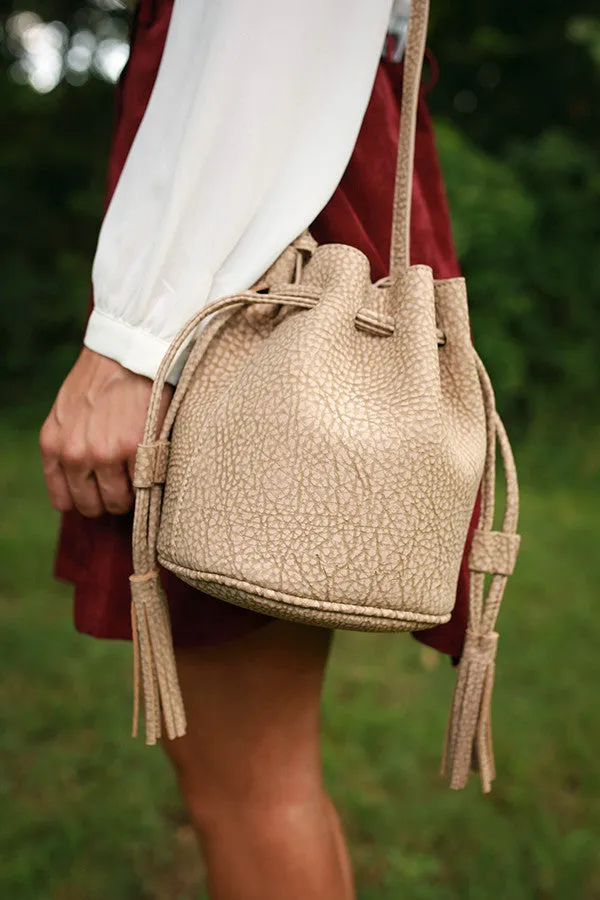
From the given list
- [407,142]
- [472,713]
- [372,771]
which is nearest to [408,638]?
[372,771]

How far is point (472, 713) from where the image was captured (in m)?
0.94

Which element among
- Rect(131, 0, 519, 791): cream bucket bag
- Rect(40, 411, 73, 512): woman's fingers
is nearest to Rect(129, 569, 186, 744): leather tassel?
Rect(131, 0, 519, 791): cream bucket bag

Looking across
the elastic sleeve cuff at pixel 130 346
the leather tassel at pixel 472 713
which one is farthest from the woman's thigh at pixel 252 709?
the elastic sleeve cuff at pixel 130 346

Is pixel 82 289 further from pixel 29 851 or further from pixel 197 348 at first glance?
pixel 197 348

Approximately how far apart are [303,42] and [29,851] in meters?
1.54

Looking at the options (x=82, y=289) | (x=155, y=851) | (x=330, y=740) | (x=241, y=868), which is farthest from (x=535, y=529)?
(x=82, y=289)

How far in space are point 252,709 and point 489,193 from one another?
14.3ft

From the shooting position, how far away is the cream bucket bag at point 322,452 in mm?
716

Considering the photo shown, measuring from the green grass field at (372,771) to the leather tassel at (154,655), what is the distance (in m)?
0.98

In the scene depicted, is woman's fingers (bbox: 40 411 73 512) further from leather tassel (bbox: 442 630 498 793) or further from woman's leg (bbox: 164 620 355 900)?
leather tassel (bbox: 442 630 498 793)

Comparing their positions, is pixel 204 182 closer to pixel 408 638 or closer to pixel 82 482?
pixel 82 482

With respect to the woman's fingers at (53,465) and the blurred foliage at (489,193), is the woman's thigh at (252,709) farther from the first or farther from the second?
the blurred foliage at (489,193)

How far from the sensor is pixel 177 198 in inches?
31.4

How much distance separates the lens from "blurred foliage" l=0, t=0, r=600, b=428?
16.0 ft
